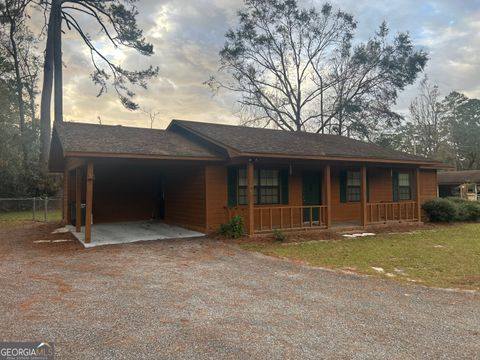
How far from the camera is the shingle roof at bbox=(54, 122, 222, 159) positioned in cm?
929

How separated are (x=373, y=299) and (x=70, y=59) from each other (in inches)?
1087

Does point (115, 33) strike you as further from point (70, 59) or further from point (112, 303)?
point (112, 303)

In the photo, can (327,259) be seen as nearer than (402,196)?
Yes

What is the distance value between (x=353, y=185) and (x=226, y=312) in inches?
439

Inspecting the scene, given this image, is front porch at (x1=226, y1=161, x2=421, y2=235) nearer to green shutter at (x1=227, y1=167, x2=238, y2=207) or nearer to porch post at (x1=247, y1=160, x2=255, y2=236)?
green shutter at (x1=227, y1=167, x2=238, y2=207)

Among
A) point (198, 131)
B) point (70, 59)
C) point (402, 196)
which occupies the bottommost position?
point (402, 196)

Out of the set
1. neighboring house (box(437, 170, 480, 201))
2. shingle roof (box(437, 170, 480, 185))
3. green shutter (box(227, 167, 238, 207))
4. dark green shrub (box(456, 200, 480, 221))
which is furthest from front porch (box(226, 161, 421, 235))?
shingle roof (box(437, 170, 480, 185))

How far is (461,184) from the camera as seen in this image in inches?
1294

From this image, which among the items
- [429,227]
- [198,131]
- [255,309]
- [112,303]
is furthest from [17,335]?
[429,227]

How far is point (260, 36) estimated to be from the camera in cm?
2755

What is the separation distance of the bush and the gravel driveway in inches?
126

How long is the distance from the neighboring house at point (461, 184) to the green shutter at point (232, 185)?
85.8 feet

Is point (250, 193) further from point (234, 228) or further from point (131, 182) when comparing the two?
point (131, 182)

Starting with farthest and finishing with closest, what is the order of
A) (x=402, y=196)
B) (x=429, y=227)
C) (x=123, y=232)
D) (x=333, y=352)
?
(x=402, y=196)
(x=429, y=227)
(x=123, y=232)
(x=333, y=352)
